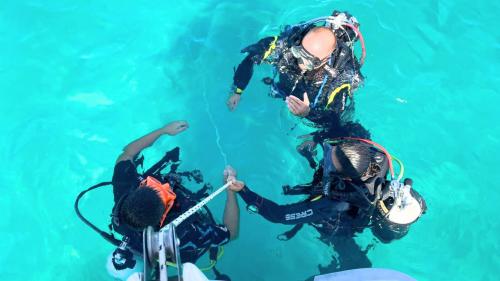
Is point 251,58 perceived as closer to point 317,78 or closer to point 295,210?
point 317,78

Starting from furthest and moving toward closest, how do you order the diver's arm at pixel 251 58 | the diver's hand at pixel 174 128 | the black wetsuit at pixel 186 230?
the diver's arm at pixel 251 58 < the diver's hand at pixel 174 128 < the black wetsuit at pixel 186 230

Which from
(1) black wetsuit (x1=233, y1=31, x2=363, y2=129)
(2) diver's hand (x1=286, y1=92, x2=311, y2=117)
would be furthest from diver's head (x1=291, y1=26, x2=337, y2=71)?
(2) diver's hand (x1=286, y1=92, x2=311, y2=117)

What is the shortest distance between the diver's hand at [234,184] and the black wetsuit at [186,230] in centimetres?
34

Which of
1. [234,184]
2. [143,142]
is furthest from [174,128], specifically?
[234,184]

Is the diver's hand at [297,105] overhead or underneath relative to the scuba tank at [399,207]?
overhead

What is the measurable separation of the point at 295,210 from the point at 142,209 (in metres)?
1.33

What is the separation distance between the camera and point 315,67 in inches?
166

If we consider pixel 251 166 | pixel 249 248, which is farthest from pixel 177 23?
pixel 249 248

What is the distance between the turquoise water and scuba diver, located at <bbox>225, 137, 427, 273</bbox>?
4.32 ft

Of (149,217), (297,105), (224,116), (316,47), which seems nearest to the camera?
(149,217)

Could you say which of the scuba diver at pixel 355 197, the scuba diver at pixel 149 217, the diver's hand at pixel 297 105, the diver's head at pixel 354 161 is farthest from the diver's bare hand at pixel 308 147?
the diver's head at pixel 354 161

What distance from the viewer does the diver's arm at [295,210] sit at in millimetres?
3517

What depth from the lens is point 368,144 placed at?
3660 mm

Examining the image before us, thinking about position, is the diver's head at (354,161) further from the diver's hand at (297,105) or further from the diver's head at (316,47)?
the diver's head at (316,47)
